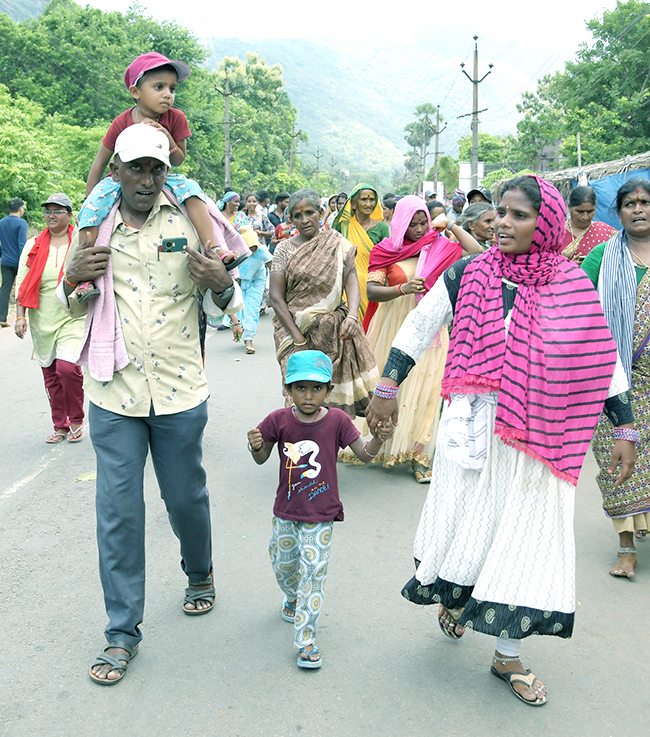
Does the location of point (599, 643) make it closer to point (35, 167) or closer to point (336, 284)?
point (336, 284)

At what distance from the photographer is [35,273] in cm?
721

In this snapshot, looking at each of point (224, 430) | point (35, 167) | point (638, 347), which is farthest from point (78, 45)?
point (638, 347)

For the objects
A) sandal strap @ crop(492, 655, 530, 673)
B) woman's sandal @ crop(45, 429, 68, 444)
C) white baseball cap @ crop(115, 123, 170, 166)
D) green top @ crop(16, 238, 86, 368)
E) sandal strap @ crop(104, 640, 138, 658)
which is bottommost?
sandal strap @ crop(492, 655, 530, 673)

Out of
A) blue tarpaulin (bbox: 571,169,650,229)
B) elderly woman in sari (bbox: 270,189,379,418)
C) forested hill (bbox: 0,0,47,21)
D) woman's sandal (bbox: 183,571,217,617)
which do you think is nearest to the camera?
woman's sandal (bbox: 183,571,217,617)

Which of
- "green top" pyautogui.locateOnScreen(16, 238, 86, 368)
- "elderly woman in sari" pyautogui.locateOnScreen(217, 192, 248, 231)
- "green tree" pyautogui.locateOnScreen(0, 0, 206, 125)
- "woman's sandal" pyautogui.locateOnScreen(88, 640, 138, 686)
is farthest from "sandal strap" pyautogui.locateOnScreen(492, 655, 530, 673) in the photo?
"green tree" pyautogui.locateOnScreen(0, 0, 206, 125)

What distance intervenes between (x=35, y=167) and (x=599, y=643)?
18.2m

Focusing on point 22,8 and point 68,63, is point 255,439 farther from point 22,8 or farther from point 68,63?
point 22,8

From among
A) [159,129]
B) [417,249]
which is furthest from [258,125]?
[159,129]

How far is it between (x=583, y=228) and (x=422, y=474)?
2463mm

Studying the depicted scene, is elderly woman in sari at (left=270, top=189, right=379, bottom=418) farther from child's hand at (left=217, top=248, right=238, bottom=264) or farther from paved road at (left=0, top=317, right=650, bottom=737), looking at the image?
child's hand at (left=217, top=248, right=238, bottom=264)

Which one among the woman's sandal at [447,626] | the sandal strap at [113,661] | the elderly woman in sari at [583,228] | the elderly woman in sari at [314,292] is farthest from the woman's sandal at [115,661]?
the elderly woman in sari at [583,228]

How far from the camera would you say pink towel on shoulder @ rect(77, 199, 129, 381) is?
11.5 feet

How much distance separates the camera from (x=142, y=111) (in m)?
4.18

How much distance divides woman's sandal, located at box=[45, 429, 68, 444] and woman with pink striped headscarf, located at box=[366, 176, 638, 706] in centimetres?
467
